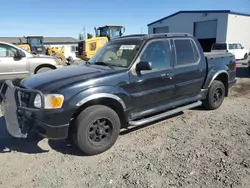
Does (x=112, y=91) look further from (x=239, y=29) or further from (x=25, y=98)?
(x=239, y=29)

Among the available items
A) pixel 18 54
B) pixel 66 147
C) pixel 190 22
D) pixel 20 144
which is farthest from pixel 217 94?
pixel 190 22

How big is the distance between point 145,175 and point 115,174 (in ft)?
1.36

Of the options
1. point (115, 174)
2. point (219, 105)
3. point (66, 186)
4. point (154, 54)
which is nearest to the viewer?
point (66, 186)

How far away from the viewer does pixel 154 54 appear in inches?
181

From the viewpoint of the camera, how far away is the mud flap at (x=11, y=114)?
377cm

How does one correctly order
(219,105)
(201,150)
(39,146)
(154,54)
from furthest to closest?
1. (219,105)
2. (154,54)
3. (39,146)
4. (201,150)

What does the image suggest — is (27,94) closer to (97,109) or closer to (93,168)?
(97,109)

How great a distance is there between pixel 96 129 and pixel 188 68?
2.37 metres

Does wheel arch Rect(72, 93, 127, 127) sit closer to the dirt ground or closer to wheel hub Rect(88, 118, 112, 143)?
wheel hub Rect(88, 118, 112, 143)

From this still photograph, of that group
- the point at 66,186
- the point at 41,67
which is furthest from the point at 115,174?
the point at 41,67

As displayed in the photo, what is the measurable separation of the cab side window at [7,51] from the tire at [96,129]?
592 centimetres

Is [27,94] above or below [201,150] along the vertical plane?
above

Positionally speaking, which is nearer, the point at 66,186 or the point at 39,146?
the point at 66,186

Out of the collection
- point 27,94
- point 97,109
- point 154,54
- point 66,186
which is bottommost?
point 66,186
